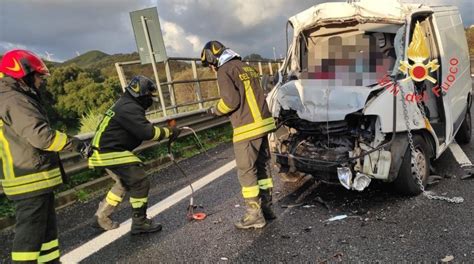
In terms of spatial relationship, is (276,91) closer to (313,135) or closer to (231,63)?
(313,135)

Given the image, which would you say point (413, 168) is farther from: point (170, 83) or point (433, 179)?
point (170, 83)

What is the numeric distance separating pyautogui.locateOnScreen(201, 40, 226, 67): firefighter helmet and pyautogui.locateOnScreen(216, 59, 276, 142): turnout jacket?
13cm

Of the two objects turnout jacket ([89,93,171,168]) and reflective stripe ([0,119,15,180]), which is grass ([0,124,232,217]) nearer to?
turnout jacket ([89,93,171,168])

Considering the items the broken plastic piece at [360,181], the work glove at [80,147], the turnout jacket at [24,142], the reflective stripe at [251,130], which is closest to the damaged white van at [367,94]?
the broken plastic piece at [360,181]

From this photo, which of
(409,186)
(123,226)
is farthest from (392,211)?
(123,226)

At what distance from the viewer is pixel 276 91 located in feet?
17.5

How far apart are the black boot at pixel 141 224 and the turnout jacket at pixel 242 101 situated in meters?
1.18

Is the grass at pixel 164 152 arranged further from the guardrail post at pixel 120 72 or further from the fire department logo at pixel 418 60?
the fire department logo at pixel 418 60

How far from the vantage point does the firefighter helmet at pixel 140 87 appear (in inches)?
172

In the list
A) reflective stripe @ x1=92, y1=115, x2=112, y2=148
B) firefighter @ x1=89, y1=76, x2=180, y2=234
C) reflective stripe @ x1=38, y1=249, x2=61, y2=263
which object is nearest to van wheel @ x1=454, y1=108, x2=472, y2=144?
firefighter @ x1=89, y1=76, x2=180, y2=234

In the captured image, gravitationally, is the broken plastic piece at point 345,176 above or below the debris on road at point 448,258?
above

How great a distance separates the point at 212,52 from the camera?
4.30 metres

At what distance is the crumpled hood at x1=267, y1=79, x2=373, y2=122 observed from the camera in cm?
452

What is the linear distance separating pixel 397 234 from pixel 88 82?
77.3ft
